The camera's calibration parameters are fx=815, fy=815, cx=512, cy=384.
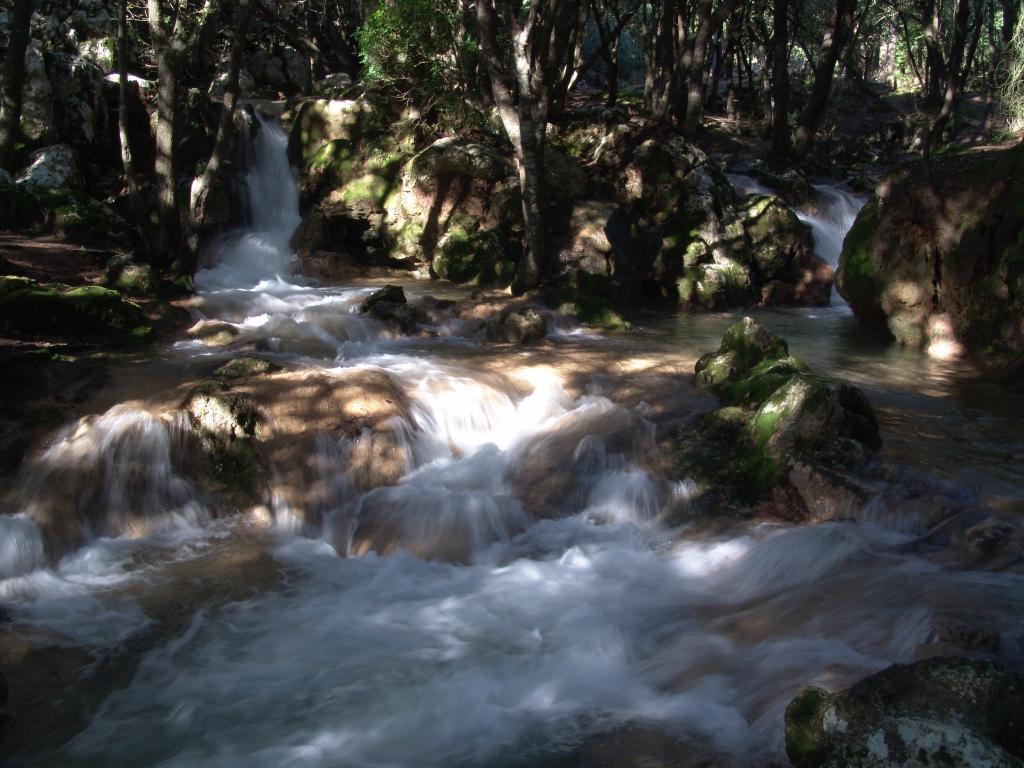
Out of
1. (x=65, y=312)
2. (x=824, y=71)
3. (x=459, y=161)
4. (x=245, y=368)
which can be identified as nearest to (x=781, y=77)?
(x=824, y=71)

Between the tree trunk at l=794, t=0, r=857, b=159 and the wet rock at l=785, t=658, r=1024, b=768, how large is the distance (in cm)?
2000

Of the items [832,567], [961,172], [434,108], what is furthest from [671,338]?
[434,108]

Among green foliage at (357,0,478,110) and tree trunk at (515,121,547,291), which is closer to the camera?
tree trunk at (515,121,547,291)

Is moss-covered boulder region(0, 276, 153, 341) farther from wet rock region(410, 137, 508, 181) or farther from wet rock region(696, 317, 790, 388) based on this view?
wet rock region(410, 137, 508, 181)

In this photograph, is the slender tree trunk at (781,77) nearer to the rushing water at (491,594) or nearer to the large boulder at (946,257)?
the large boulder at (946,257)

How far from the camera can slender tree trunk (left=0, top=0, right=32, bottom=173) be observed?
12406 mm

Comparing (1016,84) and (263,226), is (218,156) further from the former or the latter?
(1016,84)

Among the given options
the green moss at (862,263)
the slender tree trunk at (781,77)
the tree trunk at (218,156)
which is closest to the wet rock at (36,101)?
the tree trunk at (218,156)

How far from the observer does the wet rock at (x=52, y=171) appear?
1425 centimetres

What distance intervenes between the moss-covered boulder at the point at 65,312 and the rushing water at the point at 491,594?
2.40m

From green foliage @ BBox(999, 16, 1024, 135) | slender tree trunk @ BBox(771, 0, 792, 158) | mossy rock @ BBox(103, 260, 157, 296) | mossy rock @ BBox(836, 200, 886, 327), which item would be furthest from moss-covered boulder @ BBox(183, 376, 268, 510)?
slender tree trunk @ BBox(771, 0, 792, 158)

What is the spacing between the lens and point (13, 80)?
1291 cm

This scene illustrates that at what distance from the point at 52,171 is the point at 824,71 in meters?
17.6

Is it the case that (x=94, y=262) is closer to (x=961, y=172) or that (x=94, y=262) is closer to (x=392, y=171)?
(x=392, y=171)
